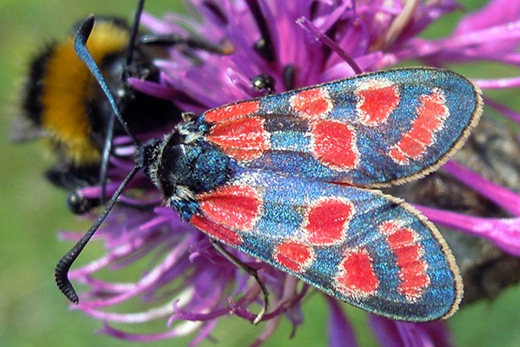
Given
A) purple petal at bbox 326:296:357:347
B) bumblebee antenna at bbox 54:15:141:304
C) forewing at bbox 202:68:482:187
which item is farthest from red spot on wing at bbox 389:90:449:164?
purple petal at bbox 326:296:357:347

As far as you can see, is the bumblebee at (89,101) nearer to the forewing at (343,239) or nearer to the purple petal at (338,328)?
the forewing at (343,239)

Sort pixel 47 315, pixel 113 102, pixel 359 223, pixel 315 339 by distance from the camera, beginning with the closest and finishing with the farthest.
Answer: pixel 359 223 < pixel 113 102 < pixel 315 339 < pixel 47 315

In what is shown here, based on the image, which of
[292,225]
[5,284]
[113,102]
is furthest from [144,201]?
[5,284]

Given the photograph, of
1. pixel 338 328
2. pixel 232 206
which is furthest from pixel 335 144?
pixel 338 328

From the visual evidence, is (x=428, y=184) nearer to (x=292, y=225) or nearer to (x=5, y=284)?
(x=292, y=225)

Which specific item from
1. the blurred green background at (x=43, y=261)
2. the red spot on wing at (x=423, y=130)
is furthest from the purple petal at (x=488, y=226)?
the blurred green background at (x=43, y=261)

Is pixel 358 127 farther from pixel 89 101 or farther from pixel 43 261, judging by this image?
pixel 43 261
